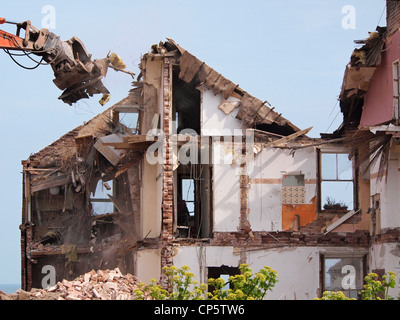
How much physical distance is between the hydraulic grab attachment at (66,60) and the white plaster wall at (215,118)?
3.23m

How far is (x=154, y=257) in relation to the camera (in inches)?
1030

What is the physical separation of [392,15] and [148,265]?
1081 cm

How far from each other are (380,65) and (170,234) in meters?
8.19

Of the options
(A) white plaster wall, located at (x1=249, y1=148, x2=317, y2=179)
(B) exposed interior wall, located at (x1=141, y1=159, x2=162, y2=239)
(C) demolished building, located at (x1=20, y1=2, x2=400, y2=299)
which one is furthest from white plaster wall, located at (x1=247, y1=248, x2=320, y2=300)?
(B) exposed interior wall, located at (x1=141, y1=159, x2=162, y2=239)

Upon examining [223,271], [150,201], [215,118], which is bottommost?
[223,271]

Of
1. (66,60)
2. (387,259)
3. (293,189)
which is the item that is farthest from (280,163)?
(66,60)

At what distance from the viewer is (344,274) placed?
2553 cm

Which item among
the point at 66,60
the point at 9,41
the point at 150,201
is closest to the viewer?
the point at 9,41

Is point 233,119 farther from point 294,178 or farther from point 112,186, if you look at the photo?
point 112,186

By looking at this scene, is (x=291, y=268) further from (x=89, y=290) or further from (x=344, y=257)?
(x=89, y=290)

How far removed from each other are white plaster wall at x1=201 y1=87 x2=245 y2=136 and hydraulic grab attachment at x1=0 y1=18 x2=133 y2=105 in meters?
3.23

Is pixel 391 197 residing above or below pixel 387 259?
above

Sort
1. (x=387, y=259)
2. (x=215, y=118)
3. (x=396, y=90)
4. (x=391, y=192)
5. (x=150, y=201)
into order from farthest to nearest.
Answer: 1. (x=150, y=201)
2. (x=215, y=118)
3. (x=387, y=259)
4. (x=391, y=192)
5. (x=396, y=90)

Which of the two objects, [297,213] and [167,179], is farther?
[297,213]
